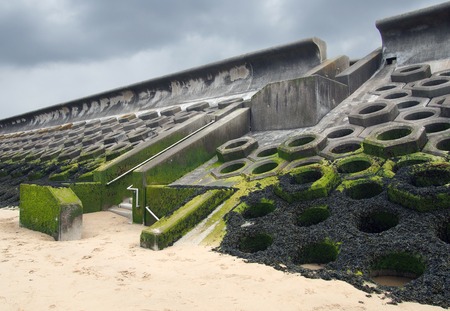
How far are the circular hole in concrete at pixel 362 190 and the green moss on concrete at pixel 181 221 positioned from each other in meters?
1.78

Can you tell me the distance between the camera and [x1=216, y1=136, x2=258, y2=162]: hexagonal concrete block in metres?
7.83

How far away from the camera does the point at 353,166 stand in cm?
600

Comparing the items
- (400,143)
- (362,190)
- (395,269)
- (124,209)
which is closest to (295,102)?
(400,143)

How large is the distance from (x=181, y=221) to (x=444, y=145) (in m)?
3.90

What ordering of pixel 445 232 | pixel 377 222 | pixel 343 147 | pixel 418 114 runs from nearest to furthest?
pixel 445 232
pixel 377 222
pixel 343 147
pixel 418 114

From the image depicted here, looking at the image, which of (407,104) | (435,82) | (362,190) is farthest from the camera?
(435,82)

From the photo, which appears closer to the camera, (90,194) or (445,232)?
(445,232)

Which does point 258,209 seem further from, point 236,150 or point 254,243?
point 236,150

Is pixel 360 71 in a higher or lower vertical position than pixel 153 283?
higher

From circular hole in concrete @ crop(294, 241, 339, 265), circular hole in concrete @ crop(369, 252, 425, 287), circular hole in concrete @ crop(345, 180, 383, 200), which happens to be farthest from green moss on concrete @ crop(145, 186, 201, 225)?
circular hole in concrete @ crop(369, 252, 425, 287)

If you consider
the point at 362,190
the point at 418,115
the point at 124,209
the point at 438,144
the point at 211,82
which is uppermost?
the point at 211,82

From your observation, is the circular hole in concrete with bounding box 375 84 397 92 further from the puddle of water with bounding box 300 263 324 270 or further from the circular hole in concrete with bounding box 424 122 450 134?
the puddle of water with bounding box 300 263 324 270

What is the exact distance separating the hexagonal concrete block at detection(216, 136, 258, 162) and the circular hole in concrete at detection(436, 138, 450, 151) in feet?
10.8

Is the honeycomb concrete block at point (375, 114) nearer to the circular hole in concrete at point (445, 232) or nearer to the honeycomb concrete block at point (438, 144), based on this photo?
the honeycomb concrete block at point (438, 144)
